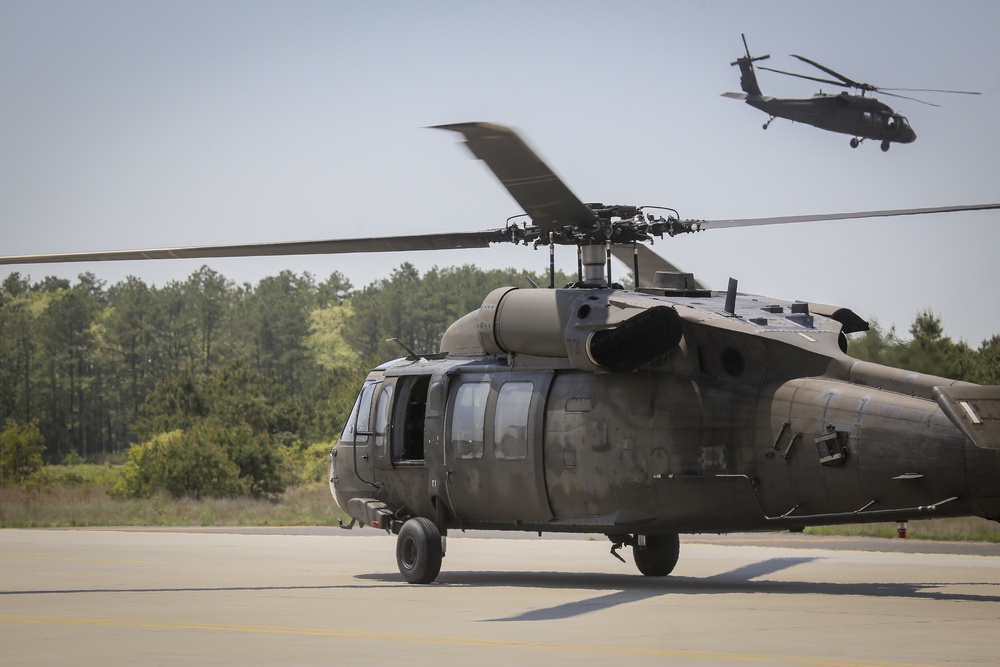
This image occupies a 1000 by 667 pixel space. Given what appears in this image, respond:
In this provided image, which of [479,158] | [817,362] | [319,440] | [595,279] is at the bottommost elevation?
[319,440]

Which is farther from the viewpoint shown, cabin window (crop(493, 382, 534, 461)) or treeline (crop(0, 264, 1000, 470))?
treeline (crop(0, 264, 1000, 470))

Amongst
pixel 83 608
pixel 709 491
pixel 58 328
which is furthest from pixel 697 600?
pixel 58 328

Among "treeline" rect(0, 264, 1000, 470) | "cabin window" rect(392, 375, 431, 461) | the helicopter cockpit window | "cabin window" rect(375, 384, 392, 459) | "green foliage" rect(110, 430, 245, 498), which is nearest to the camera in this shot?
"cabin window" rect(392, 375, 431, 461)

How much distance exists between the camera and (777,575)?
60.8ft

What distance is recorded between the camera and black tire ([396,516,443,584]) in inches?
690

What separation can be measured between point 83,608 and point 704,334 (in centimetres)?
786

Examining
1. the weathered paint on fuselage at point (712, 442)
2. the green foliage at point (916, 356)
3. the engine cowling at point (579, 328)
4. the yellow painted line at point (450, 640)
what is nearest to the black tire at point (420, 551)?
the weathered paint on fuselage at point (712, 442)

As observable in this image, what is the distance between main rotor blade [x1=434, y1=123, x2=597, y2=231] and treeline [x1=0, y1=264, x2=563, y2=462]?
107501mm

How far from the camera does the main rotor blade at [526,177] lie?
12867 millimetres

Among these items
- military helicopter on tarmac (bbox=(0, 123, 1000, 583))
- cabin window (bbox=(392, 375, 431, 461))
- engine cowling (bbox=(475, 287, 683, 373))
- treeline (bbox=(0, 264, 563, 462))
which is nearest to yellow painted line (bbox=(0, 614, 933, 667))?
military helicopter on tarmac (bbox=(0, 123, 1000, 583))

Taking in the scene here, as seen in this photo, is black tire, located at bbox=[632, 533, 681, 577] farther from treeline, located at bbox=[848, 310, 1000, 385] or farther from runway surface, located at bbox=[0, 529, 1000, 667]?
treeline, located at bbox=[848, 310, 1000, 385]

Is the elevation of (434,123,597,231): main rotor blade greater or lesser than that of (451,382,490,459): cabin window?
greater

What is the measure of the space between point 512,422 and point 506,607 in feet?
12.0

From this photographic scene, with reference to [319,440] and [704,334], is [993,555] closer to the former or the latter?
[704,334]
